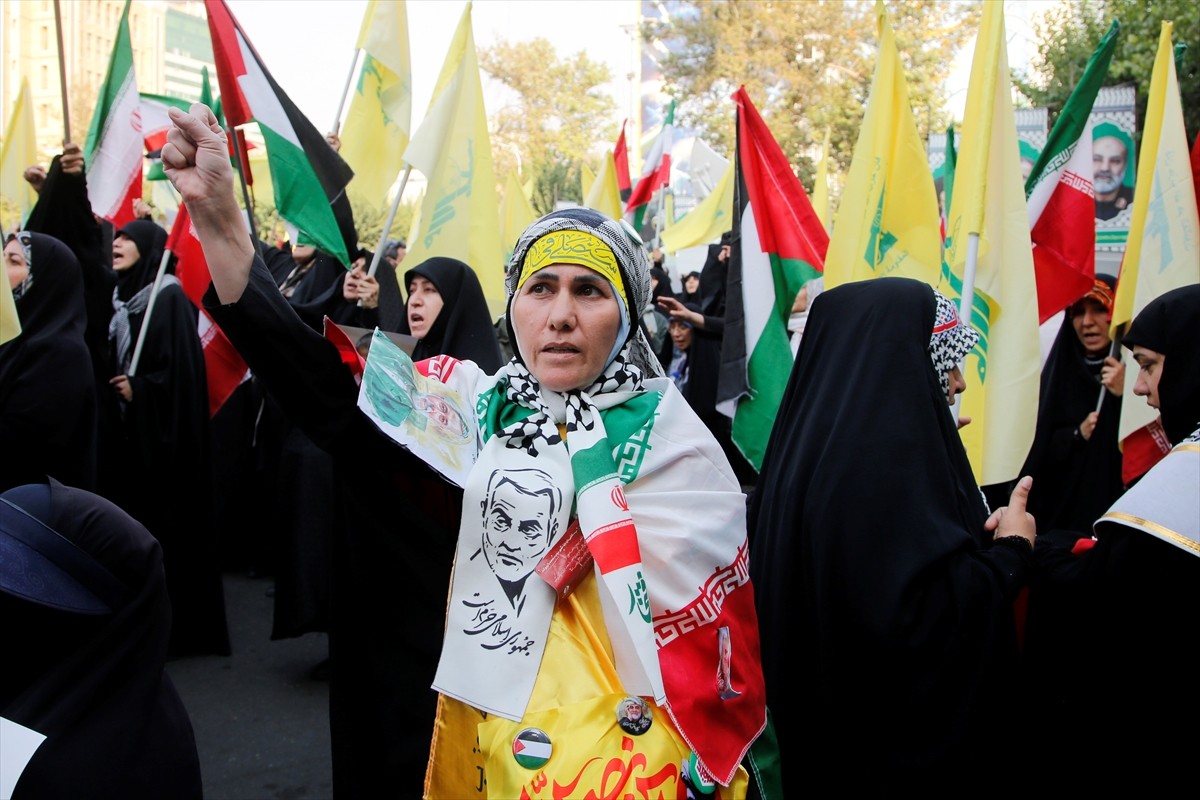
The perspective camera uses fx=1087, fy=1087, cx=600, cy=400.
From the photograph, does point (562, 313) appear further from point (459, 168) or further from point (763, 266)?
point (459, 168)

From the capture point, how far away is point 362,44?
5.57 m

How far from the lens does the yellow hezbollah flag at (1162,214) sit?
4.41 m

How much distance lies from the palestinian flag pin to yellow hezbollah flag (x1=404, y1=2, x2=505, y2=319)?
13.6ft

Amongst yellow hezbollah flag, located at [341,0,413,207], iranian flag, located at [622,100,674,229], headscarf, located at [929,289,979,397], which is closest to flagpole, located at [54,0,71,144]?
yellow hezbollah flag, located at [341,0,413,207]

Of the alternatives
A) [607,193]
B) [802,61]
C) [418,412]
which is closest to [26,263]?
[418,412]

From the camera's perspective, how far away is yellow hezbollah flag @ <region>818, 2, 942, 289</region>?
14.3 ft

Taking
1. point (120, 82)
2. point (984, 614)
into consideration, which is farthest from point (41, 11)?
point (984, 614)

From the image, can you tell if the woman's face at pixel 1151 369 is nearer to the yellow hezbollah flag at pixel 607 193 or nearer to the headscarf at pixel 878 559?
the headscarf at pixel 878 559

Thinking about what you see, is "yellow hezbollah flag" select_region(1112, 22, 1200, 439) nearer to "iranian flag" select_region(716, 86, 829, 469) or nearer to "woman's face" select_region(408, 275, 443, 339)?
"iranian flag" select_region(716, 86, 829, 469)

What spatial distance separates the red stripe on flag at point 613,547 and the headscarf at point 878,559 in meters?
0.67

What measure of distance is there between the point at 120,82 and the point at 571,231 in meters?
5.12

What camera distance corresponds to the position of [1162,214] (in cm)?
449

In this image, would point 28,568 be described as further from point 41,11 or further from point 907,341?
point 41,11

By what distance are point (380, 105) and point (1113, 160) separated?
551cm
